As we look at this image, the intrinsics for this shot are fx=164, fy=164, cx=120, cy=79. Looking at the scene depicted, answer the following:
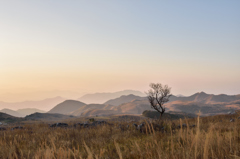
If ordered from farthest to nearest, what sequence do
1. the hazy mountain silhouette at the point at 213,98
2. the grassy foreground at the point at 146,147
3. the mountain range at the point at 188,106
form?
the hazy mountain silhouette at the point at 213,98 → the mountain range at the point at 188,106 → the grassy foreground at the point at 146,147

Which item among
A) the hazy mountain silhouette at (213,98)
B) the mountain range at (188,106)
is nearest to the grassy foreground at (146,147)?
the mountain range at (188,106)

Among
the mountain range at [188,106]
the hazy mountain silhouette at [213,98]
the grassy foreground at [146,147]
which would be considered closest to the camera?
the grassy foreground at [146,147]

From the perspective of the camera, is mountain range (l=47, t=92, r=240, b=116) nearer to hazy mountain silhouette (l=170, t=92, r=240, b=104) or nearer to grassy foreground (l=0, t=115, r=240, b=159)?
hazy mountain silhouette (l=170, t=92, r=240, b=104)

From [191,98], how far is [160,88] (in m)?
179

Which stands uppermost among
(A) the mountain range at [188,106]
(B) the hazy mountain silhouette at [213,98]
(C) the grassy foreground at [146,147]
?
(C) the grassy foreground at [146,147]

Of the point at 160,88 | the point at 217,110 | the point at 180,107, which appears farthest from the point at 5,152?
the point at 180,107

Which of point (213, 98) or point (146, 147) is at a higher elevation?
point (146, 147)

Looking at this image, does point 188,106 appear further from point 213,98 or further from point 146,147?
point 146,147

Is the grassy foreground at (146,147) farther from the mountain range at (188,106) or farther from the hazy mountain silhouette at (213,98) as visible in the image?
the hazy mountain silhouette at (213,98)

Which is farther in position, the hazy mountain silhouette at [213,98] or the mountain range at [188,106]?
the hazy mountain silhouette at [213,98]

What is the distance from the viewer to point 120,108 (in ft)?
432

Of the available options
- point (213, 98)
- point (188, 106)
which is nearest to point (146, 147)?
point (188, 106)

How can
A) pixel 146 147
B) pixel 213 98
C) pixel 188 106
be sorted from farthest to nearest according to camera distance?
pixel 213 98, pixel 188 106, pixel 146 147

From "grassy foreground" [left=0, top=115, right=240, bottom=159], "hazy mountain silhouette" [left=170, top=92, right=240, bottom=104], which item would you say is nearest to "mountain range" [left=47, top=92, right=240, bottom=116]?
"hazy mountain silhouette" [left=170, top=92, right=240, bottom=104]
